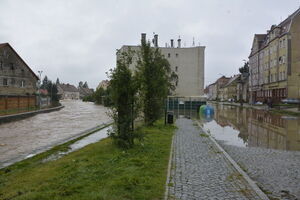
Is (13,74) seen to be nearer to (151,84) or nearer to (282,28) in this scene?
(151,84)

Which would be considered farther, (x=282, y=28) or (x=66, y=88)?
(x=66, y=88)

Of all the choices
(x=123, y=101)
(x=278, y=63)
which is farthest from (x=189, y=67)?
(x=123, y=101)

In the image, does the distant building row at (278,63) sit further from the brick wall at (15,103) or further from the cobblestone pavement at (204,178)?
the cobblestone pavement at (204,178)

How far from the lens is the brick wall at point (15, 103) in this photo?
32906 mm

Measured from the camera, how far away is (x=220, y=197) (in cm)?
537

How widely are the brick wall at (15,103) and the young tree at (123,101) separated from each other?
2407 centimetres

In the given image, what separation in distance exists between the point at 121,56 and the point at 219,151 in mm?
4921

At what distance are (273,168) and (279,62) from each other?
48.8 metres

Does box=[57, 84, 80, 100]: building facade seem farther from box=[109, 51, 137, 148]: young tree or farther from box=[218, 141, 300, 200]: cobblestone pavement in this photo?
box=[218, 141, 300, 200]: cobblestone pavement

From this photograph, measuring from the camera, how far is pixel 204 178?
6559 millimetres

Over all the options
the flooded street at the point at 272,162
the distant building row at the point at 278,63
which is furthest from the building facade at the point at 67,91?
the flooded street at the point at 272,162

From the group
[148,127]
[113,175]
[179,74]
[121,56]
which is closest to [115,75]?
[121,56]

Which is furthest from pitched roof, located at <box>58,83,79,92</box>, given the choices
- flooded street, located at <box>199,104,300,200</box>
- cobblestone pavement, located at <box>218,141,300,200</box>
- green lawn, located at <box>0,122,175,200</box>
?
cobblestone pavement, located at <box>218,141,300,200</box>

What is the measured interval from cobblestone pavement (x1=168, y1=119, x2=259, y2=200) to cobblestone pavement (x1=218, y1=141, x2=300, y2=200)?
1.71 feet
